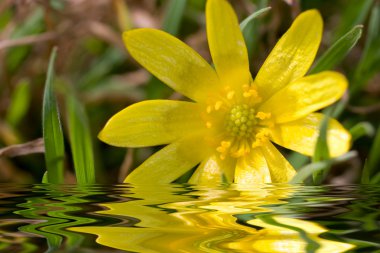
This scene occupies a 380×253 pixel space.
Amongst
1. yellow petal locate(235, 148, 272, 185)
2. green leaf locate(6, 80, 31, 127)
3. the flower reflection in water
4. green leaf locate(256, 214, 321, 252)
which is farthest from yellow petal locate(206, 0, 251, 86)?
green leaf locate(6, 80, 31, 127)

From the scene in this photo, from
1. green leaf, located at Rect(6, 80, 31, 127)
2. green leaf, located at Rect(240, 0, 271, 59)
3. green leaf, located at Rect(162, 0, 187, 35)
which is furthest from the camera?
green leaf, located at Rect(6, 80, 31, 127)

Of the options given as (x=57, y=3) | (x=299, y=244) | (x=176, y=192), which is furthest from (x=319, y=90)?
(x=57, y=3)

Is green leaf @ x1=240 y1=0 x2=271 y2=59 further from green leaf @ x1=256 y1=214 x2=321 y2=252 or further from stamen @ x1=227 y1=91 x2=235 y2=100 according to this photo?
green leaf @ x1=256 y1=214 x2=321 y2=252

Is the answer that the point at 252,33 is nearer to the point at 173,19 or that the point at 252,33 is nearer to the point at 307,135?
the point at 173,19

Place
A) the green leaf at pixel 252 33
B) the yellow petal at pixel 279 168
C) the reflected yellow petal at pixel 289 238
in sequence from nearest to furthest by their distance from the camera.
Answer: the reflected yellow petal at pixel 289 238 → the yellow petal at pixel 279 168 → the green leaf at pixel 252 33

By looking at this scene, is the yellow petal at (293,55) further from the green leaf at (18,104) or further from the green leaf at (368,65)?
the green leaf at (18,104)

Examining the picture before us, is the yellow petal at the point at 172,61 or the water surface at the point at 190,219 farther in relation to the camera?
the yellow petal at the point at 172,61

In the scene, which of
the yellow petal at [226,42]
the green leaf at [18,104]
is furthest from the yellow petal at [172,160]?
the green leaf at [18,104]
